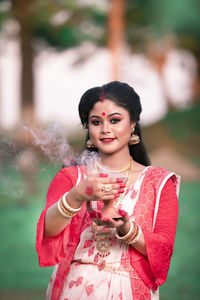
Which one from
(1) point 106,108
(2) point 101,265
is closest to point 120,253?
(2) point 101,265

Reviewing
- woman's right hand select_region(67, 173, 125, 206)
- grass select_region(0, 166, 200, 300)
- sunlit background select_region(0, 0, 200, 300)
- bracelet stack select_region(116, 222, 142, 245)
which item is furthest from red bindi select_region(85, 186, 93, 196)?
sunlit background select_region(0, 0, 200, 300)

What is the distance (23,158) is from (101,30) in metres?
7.61

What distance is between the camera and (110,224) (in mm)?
1521

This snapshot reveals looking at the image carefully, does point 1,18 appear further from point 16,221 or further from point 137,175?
point 137,175

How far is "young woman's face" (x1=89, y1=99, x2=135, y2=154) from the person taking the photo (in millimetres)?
1749

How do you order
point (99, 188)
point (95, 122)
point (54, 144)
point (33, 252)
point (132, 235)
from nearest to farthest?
point (99, 188)
point (132, 235)
point (95, 122)
point (54, 144)
point (33, 252)

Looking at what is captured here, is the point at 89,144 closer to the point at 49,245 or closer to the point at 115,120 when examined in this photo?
the point at 115,120

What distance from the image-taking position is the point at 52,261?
5.54 feet

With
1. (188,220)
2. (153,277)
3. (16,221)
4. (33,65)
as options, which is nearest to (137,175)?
(153,277)

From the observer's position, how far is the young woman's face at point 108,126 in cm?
175

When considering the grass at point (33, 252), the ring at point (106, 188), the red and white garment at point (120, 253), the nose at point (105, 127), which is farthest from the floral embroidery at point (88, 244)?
the grass at point (33, 252)

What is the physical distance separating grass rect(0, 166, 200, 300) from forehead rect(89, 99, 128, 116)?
1.42m

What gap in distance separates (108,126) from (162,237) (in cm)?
52

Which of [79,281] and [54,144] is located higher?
[54,144]
